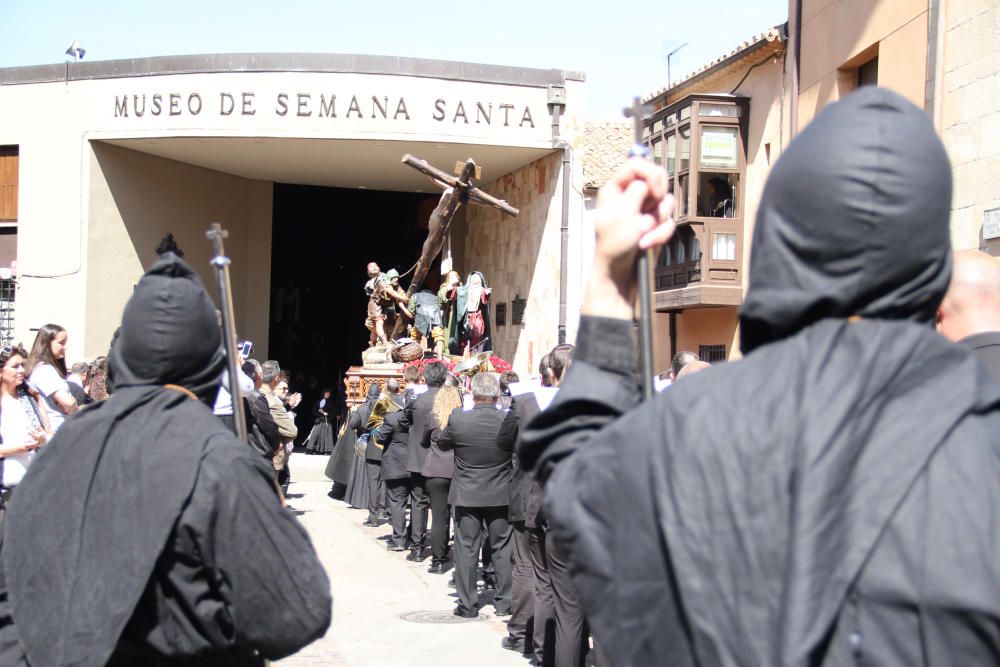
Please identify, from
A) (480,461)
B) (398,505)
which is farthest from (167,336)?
(398,505)

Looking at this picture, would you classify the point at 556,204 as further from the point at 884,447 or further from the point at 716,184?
the point at 884,447

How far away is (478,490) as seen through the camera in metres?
9.13

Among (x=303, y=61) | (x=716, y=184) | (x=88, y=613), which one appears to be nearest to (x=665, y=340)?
(x=716, y=184)

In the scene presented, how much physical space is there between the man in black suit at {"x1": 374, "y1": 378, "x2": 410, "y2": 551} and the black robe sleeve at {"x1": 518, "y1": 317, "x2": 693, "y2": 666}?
10.5 meters

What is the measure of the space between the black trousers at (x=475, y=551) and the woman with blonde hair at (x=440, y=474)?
102 centimetres

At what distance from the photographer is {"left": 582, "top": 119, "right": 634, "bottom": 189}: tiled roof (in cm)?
2400

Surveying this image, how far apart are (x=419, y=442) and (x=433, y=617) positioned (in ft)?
8.06

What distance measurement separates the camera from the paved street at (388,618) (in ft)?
25.7

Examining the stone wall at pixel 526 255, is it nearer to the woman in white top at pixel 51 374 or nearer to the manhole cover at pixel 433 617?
the manhole cover at pixel 433 617

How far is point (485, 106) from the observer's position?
76.6ft

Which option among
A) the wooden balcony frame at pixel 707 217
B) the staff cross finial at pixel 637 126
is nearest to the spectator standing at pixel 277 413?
the staff cross finial at pixel 637 126

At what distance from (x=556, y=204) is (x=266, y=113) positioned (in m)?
6.43

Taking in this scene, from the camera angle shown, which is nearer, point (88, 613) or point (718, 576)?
point (718, 576)

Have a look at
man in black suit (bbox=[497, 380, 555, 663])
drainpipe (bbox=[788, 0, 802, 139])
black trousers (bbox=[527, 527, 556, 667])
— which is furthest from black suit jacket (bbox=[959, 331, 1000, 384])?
drainpipe (bbox=[788, 0, 802, 139])
